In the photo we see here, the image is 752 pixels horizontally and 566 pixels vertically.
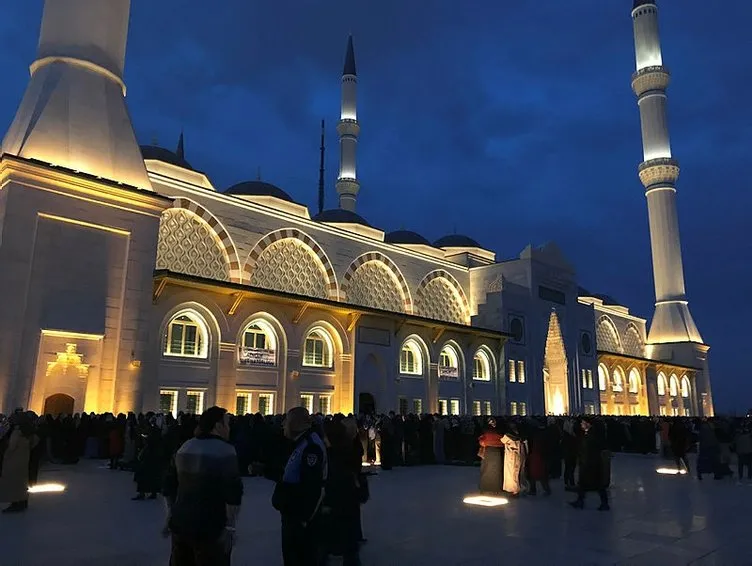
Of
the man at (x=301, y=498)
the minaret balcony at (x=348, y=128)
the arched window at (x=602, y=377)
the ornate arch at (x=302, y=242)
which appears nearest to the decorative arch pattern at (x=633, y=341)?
the arched window at (x=602, y=377)

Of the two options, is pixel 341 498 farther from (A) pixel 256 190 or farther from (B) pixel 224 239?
(A) pixel 256 190

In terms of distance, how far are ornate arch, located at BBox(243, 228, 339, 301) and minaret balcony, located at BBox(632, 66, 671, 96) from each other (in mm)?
24360

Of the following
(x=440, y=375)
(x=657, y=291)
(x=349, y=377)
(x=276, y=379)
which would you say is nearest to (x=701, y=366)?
(x=657, y=291)

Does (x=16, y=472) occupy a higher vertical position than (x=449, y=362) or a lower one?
lower

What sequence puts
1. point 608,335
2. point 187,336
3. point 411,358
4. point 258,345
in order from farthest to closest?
point 608,335, point 411,358, point 258,345, point 187,336

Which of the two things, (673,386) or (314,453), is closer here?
(314,453)

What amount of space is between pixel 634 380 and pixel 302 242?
2353cm

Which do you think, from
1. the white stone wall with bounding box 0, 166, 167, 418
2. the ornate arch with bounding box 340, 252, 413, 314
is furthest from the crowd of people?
the ornate arch with bounding box 340, 252, 413, 314

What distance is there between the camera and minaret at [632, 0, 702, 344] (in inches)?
1272

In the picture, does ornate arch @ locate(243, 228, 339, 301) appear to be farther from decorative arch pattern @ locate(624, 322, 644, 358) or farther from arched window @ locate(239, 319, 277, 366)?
decorative arch pattern @ locate(624, 322, 644, 358)

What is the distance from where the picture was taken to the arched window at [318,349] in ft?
57.2

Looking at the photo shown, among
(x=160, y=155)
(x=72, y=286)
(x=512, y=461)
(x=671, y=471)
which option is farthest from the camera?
(x=160, y=155)

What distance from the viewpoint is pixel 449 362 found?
73.3 feet

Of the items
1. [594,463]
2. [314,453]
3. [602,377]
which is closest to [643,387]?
[602,377]
